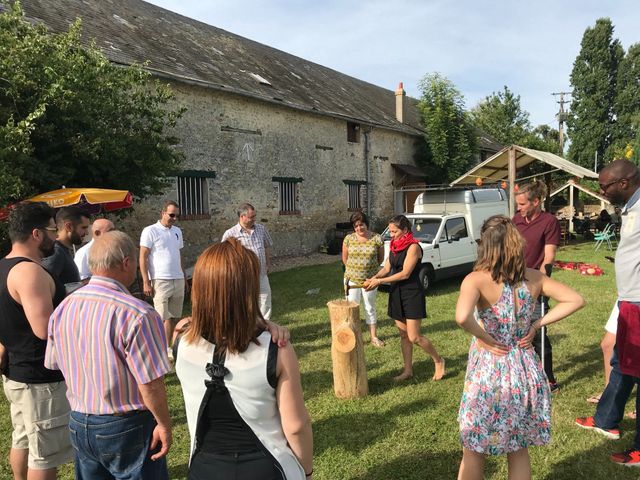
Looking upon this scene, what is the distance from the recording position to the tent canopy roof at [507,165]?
1334cm

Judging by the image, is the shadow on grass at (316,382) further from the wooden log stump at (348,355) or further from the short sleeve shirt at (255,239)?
the short sleeve shirt at (255,239)

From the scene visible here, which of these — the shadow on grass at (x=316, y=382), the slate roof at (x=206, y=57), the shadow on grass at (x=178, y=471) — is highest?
the slate roof at (x=206, y=57)

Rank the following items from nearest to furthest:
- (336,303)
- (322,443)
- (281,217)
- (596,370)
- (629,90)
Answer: (322,443) → (336,303) → (596,370) → (281,217) → (629,90)

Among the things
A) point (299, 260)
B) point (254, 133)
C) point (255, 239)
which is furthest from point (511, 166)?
point (255, 239)

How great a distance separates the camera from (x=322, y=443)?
3730 millimetres

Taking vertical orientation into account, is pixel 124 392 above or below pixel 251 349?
below

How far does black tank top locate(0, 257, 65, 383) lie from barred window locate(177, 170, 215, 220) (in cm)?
1061

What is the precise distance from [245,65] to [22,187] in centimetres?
1217

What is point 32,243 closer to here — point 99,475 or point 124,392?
point 124,392

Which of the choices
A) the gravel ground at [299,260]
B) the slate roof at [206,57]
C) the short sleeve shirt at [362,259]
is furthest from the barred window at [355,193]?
the short sleeve shirt at [362,259]

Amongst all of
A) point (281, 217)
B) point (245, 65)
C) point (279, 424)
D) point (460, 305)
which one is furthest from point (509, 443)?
point (245, 65)

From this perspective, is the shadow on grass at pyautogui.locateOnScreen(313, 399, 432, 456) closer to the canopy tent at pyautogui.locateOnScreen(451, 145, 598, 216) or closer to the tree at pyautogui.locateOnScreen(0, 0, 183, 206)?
the tree at pyautogui.locateOnScreen(0, 0, 183, 206)

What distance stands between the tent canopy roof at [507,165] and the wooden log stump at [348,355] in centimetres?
1006

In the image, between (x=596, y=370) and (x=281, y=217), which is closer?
(x=596, y=370)
